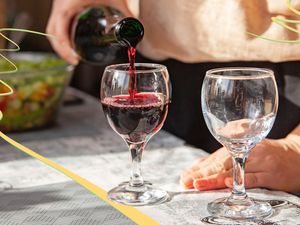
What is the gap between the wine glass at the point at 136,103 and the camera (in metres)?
1.00

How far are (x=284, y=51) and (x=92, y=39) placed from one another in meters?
0.39

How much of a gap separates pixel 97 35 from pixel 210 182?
44cm

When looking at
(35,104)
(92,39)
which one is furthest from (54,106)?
(92,39)

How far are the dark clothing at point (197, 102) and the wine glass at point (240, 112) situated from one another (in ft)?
1.60

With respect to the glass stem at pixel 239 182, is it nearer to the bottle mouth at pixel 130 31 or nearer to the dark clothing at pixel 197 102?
the bottle mouth at pixel 130 31

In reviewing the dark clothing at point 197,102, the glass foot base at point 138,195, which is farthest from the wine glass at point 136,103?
the dark clothing at point 197,102

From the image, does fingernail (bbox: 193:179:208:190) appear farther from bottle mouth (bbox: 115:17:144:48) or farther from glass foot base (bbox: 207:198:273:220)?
bottle mouth (bbox: 115:17:144:48)

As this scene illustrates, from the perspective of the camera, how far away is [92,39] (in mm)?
1363

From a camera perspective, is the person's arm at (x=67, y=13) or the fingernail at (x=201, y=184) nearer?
the fingernail at (x=201, y=184)

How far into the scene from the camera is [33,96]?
1538 mm

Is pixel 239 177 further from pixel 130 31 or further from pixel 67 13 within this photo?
pixel 67 13

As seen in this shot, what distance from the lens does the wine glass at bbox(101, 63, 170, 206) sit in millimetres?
995

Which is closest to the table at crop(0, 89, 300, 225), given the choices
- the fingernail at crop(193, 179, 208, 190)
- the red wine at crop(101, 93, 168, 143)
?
the fingernail at crop(193, 179, 208, 190)

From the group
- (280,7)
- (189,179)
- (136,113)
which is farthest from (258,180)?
(280,7)
